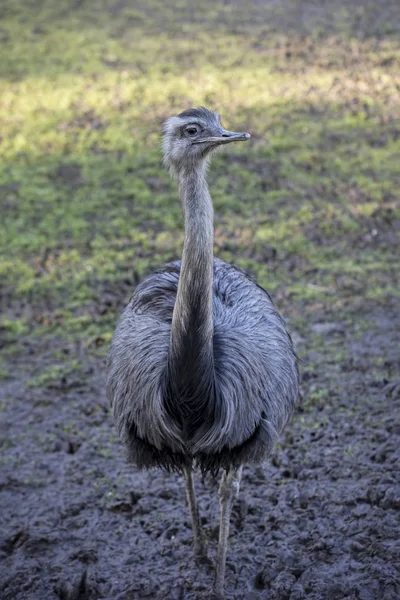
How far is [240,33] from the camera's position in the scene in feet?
34.6

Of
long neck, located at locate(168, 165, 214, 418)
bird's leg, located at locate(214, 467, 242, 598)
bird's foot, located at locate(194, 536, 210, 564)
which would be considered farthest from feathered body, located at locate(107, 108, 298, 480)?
bird's foot, located at locate(194, 536, 210, 564)

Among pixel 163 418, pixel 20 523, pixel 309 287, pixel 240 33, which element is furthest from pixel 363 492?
pixel 240 33

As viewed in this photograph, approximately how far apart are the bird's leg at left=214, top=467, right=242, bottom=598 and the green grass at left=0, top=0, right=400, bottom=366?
7.28 feet

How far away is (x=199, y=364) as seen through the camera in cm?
306

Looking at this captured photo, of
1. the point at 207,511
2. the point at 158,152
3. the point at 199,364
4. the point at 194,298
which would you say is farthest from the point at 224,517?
the point at 158,152

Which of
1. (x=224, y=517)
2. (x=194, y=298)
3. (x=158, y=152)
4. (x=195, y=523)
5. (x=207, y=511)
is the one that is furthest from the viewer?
(x=158, y=152)

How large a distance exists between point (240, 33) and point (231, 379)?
27.3 ft

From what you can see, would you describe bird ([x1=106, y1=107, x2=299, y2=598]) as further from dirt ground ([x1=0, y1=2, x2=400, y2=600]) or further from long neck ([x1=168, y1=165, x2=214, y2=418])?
dirt ground ([x1=0, y1=2, x2=400, y2=600])

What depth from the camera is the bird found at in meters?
3.02

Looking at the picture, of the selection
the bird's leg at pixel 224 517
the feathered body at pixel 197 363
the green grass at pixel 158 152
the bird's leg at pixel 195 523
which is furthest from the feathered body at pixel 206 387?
the green grass at pixel 158 152

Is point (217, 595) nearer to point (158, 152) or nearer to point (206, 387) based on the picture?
point (206, 387)

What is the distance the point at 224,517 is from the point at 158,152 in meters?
4.91

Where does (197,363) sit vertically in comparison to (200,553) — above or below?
above

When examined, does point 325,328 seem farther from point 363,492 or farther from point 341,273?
A: point 363,492
